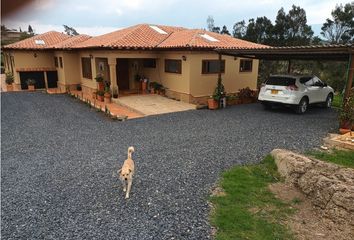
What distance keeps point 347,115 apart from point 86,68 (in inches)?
688

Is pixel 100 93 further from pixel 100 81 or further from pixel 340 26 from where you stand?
pixel 340 26

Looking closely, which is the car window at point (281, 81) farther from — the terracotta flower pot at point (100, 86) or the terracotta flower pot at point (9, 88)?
the terracotta flower pot at point (9, 88)

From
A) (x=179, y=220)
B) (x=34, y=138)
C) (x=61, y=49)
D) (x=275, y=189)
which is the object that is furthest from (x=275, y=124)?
(x=61, y=49)

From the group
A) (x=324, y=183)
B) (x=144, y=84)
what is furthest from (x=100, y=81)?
(x=324, y=183)

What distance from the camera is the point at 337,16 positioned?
1298 inches

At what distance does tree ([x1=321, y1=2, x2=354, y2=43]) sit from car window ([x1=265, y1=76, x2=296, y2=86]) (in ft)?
77.8

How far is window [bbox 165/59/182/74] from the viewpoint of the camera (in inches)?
638

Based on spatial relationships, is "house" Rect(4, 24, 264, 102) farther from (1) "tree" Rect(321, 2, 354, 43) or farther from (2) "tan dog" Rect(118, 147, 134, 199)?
(1) "tree" Rect(321, 2, 354, 43)

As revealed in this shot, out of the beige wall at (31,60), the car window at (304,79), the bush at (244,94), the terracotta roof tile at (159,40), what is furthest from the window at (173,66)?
the beige wall at (31,60)

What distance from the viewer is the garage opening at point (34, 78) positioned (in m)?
22.7

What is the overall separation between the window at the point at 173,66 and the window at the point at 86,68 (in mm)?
6378

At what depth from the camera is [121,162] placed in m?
7.47

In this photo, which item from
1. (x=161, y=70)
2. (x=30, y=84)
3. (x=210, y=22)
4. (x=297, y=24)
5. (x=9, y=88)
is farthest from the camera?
(x=210, y=22)

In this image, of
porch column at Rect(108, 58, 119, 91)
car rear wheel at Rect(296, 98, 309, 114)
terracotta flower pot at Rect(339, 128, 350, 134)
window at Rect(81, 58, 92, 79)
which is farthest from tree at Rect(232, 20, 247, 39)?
terracotta flower pot at Rect(339, 128, 350, 134)
